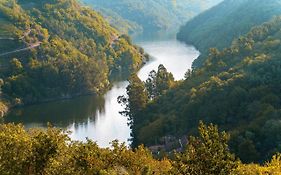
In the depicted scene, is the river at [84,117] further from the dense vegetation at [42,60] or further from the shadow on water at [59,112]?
the dense vegetation at [42,60]

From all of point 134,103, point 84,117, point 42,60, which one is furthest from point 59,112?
point 42,60

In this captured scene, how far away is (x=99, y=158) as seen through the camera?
147ft

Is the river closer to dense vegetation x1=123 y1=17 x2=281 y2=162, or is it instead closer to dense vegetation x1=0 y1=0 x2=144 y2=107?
dense vegetation x1=123 y1=17 x2=281 y2=162

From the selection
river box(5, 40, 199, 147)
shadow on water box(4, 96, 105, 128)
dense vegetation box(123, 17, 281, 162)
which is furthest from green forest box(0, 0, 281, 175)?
river box(5, 40, 199, 147)

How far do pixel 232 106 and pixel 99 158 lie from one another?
51.2m

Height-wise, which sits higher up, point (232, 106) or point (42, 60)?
point (42, 60)

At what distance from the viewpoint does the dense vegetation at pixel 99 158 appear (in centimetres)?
2808

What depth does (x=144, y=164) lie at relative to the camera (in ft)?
160

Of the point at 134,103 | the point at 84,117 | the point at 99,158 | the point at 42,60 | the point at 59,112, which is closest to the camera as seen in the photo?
the point at 99,158

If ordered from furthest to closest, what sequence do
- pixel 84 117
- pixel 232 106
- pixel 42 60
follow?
1. pixel 42 60
2. pixel 84 117
3. pixel 232 106

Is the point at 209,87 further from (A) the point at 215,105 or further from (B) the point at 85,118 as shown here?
(B) the point at 85,118

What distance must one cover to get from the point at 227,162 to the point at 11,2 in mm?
176431

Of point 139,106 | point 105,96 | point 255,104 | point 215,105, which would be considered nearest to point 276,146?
point 255,104

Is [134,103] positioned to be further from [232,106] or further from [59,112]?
[59,112]
